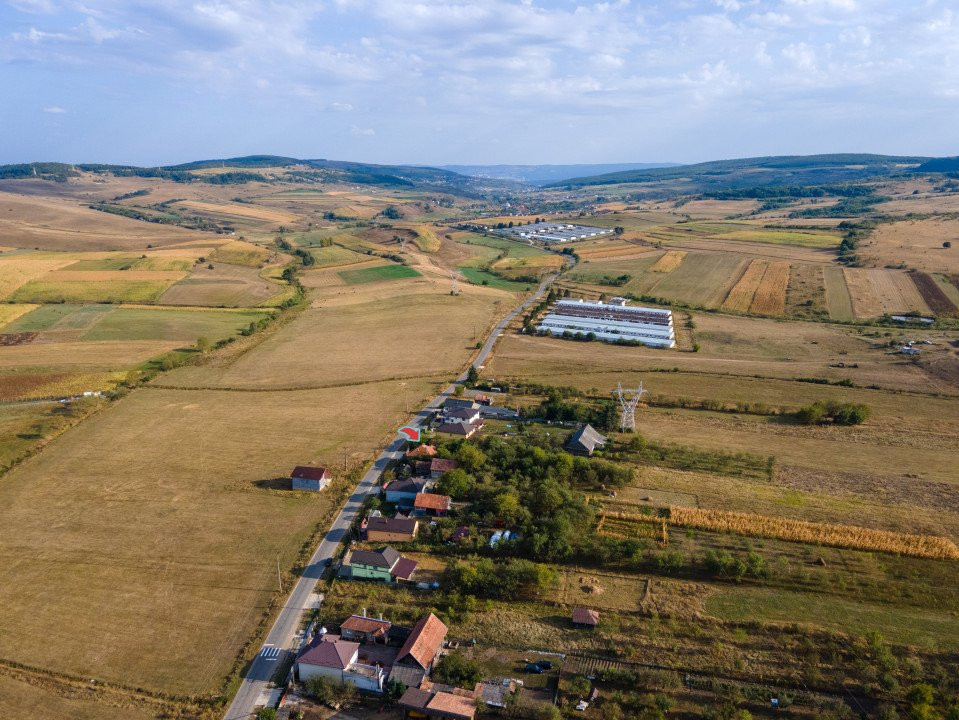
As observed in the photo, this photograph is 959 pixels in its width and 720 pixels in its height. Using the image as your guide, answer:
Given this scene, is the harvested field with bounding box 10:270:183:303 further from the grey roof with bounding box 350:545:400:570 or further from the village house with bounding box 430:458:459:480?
the grey roof with bounding box 350:545:400:570

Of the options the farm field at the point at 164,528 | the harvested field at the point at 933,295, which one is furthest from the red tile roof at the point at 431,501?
the harvested field at the point at 933,295

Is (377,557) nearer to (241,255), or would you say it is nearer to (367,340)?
(367,340)

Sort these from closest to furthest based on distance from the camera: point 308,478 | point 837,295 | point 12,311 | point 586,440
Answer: point 308,478, point 586,440, point 12,311, point 837,295

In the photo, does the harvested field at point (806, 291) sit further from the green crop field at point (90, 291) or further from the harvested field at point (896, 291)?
the green crop field at point (90, 291)

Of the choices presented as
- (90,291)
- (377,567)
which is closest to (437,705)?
(377,567)

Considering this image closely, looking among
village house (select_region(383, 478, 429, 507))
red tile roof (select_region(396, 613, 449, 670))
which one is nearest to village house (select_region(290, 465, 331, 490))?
→ village house (select_region(383, 478, 429, 507))

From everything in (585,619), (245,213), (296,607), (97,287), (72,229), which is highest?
(245,213)

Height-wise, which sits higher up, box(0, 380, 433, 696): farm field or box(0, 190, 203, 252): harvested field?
box(0, 190, 203, 252): harvested field
